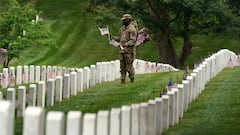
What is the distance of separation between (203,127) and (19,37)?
1522cm

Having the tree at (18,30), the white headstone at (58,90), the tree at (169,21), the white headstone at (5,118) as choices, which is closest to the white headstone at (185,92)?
the white headstone at (58,90)

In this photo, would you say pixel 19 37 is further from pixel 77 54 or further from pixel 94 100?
pixel 77 54

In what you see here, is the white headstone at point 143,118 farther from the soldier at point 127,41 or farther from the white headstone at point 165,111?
the soldier at point 127,41

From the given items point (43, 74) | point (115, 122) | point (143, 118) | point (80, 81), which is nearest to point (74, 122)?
point (115, 122)

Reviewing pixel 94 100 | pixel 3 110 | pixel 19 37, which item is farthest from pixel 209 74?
pixel 3 110

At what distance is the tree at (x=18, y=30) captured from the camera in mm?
23906

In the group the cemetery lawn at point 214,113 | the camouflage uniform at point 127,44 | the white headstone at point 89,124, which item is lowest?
the cemetery lawn at point 214,113

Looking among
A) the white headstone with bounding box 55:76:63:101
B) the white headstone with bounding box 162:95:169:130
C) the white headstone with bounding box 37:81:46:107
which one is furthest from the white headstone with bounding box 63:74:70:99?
the white headstone with bounding box 162:95:169:130

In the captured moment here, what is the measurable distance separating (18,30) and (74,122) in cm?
1952

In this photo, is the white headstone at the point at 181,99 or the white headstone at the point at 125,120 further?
the white headstone at the point at 181,99

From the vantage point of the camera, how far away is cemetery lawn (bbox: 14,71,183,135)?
11.8 m

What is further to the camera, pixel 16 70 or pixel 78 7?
pixel 78 7

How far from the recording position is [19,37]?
24.2m

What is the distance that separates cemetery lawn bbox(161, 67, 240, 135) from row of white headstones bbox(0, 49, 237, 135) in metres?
0.17
